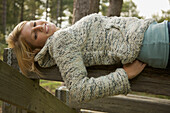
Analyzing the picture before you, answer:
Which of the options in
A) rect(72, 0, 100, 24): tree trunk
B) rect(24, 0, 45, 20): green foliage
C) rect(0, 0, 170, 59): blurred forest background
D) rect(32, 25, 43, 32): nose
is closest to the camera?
rect(32, 25, 43, 32): nose

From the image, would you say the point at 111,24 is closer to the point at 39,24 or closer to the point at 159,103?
the point at 39,24

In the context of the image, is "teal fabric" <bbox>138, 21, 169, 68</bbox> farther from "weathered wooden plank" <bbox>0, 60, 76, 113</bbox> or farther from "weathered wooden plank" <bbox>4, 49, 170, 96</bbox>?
"weathered wooden plank" <bbox>0, 60, 76, 113</bbox>

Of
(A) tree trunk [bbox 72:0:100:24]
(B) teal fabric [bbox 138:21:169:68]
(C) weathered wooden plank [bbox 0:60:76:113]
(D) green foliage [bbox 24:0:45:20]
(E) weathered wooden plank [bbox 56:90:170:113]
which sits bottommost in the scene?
(E) weathered wooden plank [bbox 56:90:170:113]

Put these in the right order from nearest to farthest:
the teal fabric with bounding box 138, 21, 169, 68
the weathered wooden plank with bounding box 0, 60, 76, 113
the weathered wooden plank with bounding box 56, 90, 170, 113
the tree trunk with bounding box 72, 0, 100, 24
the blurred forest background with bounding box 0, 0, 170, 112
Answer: the weathered wooden plank with bounding box 0, 60, 76, 113 < the teal fabric with bounding box 138, 21, 169, 68 < the weathered wooden plank with bounding box 56, 90, 170, 113 < the tree trunk with bounding box 72, 0, 100, 24 < the blurred forest background with bounding box 0, 0, 170, 112

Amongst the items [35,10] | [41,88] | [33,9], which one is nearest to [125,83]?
[41,88]

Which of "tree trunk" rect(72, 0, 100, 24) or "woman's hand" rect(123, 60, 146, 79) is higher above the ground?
"tree trunk" rect(72, 0, 100, 24)

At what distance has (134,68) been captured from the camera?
1.51 m

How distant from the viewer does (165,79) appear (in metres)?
1.47

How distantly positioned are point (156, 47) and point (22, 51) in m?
1.28

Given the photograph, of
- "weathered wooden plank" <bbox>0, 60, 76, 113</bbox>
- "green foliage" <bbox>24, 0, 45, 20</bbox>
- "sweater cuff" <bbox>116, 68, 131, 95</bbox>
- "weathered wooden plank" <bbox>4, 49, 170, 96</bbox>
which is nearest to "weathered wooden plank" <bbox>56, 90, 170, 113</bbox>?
"weathered wooden plank" <bbox>0, 60, 76, 113</bbox>

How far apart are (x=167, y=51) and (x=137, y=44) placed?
9.0 inches

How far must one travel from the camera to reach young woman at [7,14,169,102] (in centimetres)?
148

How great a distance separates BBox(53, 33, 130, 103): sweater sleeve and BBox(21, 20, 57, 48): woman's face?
36 cm

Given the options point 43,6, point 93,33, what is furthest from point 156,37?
point 43,6
